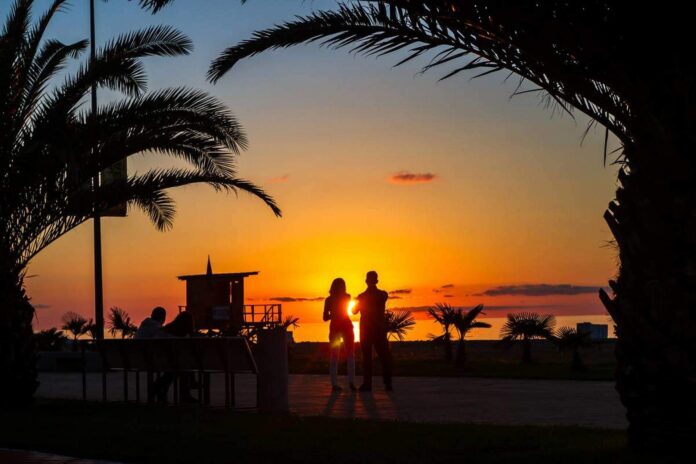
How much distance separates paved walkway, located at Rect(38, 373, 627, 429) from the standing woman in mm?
495

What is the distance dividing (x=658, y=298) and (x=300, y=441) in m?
3.59

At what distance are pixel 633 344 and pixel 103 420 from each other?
6.90 metres

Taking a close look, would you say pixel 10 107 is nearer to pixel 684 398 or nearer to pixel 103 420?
pixel 103 420

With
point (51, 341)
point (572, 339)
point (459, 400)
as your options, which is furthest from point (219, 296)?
point (459, 400)

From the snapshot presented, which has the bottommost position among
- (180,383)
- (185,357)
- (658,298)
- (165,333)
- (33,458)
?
(33,458)

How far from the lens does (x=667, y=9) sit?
939cm

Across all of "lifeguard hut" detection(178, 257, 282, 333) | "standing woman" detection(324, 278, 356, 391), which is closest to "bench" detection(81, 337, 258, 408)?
"standing woman" detection(324, 278, 356, 391)

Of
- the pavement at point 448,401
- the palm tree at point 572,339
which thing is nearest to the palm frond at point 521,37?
the pavement at point 448,401

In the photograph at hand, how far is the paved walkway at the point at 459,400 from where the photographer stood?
1462 centimetres

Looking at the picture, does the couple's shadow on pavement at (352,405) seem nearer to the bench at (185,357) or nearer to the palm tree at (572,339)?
the bench at (185,357)

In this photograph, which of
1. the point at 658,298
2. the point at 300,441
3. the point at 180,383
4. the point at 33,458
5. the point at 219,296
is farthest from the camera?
the point at 219,296

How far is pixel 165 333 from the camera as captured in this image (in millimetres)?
19203

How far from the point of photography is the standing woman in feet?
64.8

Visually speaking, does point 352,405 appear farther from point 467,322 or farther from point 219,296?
point 219,296
